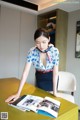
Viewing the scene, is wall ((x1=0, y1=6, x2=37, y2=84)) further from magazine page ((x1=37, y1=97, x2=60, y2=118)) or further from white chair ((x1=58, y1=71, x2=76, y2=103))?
magazine page ((x1=37, y1=97, x2=60, y2=118))

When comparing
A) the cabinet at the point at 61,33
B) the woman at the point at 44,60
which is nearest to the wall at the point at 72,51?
the cabinet at the point at 61,33

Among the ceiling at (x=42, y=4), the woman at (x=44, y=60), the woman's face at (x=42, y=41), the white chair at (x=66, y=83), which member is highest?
the ceiling at (x=42, y=4)

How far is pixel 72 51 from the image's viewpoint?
2.86 metres

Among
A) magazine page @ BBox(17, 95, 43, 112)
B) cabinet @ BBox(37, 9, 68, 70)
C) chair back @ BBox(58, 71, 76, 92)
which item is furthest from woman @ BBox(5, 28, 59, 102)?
cabinet @ BBox(37, 9, 68, 70)

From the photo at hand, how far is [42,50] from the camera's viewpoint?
142 cm

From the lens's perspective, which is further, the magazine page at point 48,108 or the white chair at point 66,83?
the white chair at point 66,83

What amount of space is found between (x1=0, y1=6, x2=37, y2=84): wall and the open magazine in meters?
1.75

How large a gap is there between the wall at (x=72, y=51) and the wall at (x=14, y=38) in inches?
34.4

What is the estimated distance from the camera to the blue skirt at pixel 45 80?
160 centimetres

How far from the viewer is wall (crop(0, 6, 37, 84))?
2.74 meters

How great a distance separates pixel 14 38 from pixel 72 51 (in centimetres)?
127

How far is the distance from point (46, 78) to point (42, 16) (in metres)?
2.05

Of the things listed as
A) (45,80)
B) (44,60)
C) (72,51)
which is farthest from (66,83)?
(72,51)

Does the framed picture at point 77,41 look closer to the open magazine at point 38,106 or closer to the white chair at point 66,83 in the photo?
the white chair at point 66,83
